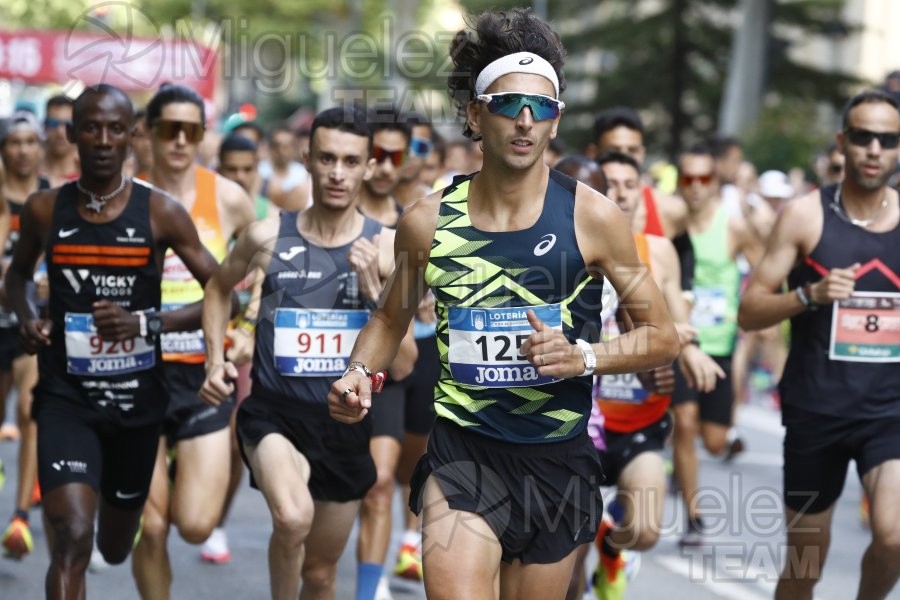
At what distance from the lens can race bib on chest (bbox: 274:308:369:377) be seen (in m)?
5.91

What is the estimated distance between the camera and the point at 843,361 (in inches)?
235

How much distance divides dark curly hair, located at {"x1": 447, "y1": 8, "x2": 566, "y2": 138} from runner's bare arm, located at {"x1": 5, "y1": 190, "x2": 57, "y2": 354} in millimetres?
2075

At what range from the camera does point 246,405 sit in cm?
601

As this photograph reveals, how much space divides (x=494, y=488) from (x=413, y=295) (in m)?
0.69

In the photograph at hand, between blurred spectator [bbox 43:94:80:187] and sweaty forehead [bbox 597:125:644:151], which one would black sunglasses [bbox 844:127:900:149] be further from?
blurred spectator [bbox 43:94:80:187]

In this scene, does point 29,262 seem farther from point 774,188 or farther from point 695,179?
point 774,188

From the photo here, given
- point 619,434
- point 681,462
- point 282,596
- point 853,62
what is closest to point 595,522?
point 282,596

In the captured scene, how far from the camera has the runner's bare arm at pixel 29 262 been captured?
5930 mm

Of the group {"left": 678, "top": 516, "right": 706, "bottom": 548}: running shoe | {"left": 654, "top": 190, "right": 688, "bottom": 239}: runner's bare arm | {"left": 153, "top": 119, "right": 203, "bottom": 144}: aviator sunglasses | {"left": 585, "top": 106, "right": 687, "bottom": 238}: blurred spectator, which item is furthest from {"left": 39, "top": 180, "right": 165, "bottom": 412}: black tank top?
{"left": 678, "top": 516, "right": 706, "bottom": 548}: running shoe

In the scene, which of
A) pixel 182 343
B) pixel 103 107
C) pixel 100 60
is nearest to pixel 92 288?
pixel 103 107

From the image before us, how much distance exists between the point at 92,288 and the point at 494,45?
2.18m

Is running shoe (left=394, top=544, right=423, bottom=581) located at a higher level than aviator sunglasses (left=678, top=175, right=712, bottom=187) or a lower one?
lower

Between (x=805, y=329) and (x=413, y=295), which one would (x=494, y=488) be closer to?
(x=413, y=295)

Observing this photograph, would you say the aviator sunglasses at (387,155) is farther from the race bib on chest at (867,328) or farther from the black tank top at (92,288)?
the race bib on chest at (867,328)
